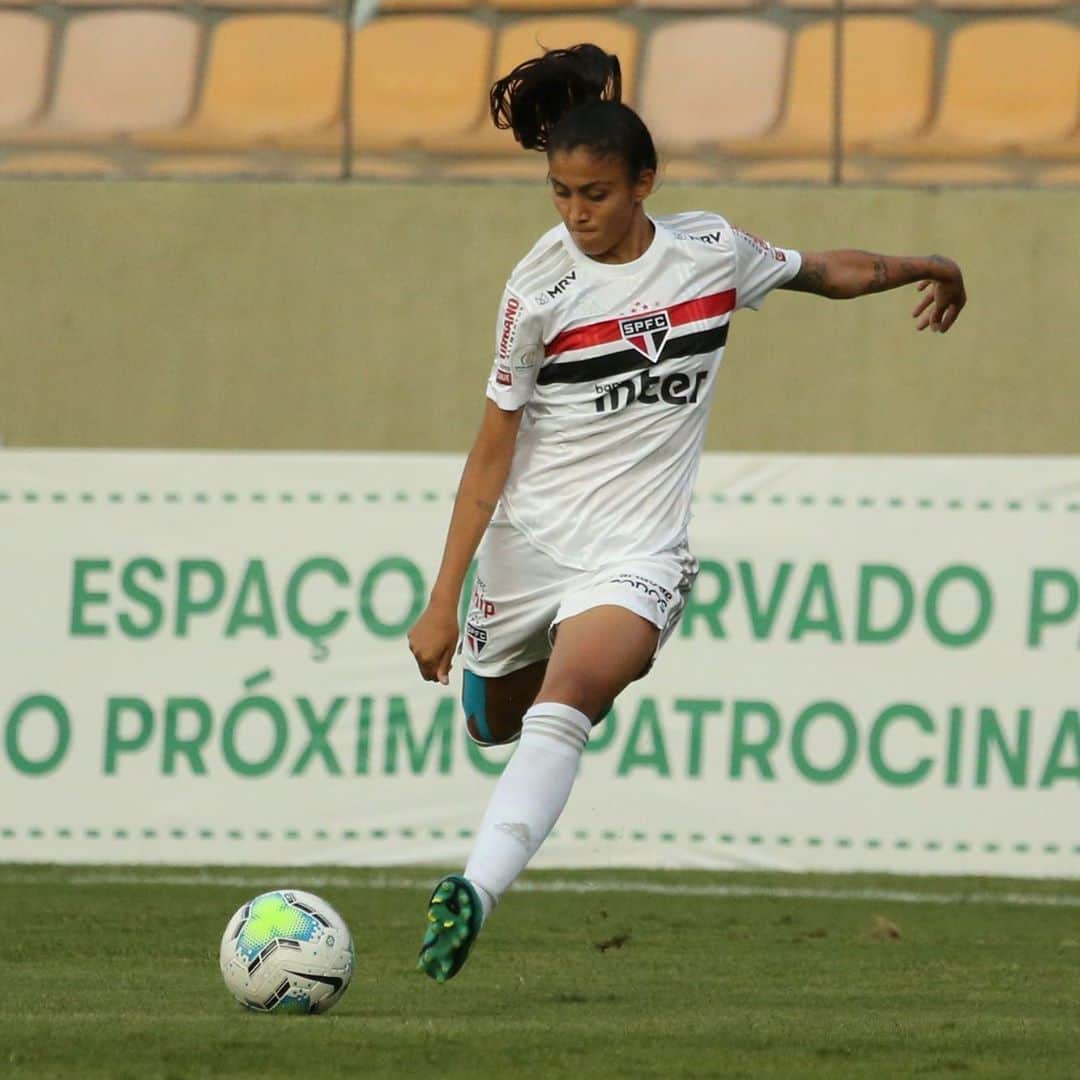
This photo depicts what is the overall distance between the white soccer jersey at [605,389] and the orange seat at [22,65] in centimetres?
644

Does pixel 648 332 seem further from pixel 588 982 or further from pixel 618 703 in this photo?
pixel 618 703

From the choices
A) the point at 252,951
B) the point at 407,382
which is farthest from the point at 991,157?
the point at 252,951

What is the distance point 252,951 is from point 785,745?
149 inches

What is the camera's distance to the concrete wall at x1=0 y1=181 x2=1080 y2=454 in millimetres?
10297

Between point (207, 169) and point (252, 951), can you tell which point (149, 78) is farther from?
point (252, 951)

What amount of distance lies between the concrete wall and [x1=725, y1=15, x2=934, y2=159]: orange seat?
488mm

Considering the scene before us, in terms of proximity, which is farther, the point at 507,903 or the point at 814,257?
the point at 507,903

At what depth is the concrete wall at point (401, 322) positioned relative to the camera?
1030 cm

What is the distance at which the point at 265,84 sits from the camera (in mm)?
11031

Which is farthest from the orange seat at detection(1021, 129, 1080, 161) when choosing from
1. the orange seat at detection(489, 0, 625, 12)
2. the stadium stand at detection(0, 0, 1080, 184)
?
the orange seat at detection(489, 0, 625, 12)

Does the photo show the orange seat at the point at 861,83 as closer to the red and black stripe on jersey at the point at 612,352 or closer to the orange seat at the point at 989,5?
the orange seat at the point at 989,5

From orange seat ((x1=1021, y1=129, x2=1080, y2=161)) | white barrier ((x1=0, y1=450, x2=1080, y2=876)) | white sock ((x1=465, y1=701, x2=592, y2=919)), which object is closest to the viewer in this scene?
white sock ((x1=465, y1=701, x2=592, y2=919))

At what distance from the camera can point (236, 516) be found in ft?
27.6

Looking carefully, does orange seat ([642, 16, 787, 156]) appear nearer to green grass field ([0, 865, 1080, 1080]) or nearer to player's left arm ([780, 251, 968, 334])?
green grass field ([0, 865, 1080, 1080])
